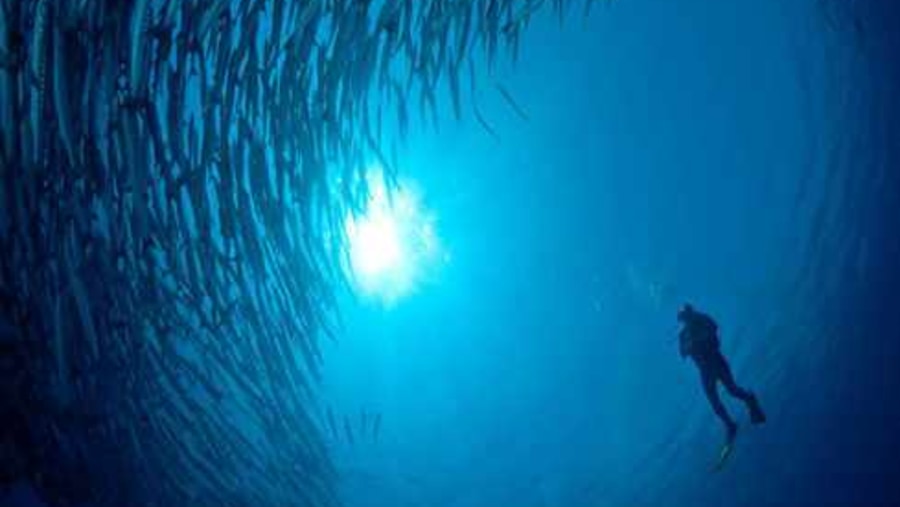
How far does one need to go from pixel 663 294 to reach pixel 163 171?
95.9ft

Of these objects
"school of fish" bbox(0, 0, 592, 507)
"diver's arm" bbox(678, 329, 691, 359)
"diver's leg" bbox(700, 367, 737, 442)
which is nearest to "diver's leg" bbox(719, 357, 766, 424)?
"diver's leg" bbox(700, 367, 737, 442)

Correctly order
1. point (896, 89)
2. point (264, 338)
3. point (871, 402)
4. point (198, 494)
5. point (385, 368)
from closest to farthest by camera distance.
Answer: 1. point (264, 338)
2. point (198, 494)
3. point (896, 89)
4. point (871, 402)
5. point (385, 368)

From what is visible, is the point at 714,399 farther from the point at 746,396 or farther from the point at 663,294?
the point at 663,294

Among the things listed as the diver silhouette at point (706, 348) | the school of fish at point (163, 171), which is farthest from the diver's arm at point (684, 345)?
the school of fish at point (163, 171)

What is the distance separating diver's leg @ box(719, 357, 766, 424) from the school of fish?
24.2ft

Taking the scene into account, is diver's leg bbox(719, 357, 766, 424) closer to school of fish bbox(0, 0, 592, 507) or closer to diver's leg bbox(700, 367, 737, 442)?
diver's leg bbox(700, 367, 737, 442)

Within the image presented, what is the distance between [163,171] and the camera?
321cm

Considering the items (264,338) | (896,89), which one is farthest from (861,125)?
(264,338)

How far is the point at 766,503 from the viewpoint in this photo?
91.7 ft

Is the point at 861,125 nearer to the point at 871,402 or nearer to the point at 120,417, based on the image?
the point at 871,402

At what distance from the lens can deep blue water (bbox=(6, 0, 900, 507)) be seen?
21812 millimetres

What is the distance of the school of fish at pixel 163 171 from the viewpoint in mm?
2838

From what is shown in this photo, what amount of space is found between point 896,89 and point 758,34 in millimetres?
5042

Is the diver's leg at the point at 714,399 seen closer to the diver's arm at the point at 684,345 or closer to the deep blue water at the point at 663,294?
the diver's arm at the point at 684,345
